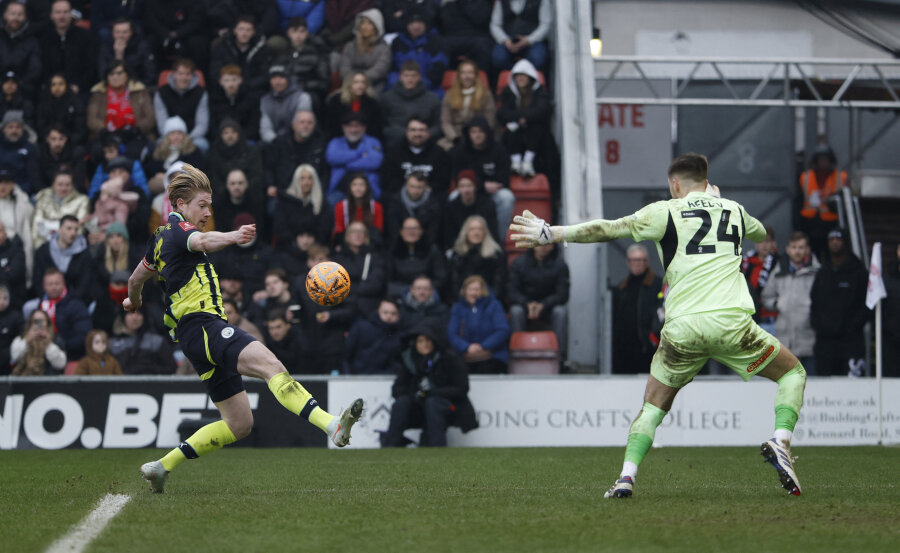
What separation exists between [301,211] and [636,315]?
4636 millimetres

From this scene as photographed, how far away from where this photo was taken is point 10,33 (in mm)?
19438

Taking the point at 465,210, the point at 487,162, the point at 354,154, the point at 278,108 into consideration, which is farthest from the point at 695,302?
the point at 278,108

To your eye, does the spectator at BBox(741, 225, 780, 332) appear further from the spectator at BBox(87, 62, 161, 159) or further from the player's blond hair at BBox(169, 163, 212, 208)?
the player's blond hair at BBox(169, 163, 212, 208)

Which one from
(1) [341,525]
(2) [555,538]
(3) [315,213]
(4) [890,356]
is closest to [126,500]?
(1) [341,525]

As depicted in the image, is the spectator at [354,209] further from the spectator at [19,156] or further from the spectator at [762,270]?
the spectator at [762,270]

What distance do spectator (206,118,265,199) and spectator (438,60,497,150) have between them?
2.64m

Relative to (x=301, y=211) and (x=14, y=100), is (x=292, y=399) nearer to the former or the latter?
(x=301, y=211)

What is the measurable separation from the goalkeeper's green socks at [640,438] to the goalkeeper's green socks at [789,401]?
746 mm

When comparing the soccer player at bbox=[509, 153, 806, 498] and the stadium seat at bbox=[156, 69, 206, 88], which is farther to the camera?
the stadium seat at bbox=[156, 69, 206, 88]

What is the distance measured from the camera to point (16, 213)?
17656 mm

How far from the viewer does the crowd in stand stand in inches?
651

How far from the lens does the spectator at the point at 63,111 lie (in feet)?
61.2

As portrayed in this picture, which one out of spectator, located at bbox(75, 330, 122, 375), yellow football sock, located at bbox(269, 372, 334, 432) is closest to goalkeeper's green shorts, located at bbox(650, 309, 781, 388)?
yellow football sock, located at bbox(269, 372, 334, 432)

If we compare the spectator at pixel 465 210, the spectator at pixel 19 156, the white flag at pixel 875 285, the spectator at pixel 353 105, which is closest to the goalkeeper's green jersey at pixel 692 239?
the white flag at pixel 875 285
